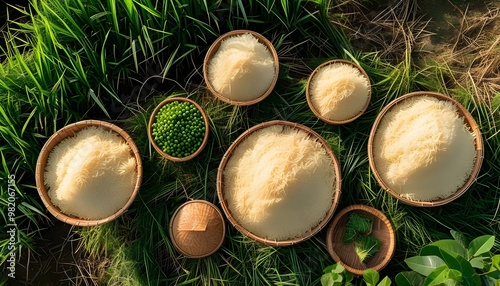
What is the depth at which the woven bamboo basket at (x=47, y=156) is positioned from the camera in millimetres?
2076

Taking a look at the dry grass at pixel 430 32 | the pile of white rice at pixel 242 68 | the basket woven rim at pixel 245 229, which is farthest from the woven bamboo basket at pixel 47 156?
the dry grass at pixel 430 32

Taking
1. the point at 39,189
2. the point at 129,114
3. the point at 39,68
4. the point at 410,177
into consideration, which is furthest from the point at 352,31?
the point at 39,189

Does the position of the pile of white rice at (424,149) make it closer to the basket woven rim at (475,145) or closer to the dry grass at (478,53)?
the basket woven rim at (475,145)

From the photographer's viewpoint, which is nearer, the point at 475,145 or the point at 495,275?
the point at 495,275

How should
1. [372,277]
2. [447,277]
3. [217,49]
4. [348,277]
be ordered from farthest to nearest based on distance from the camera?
[217,49] → [348,277] → [372,277] → [447,277]

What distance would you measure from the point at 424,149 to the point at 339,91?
512 mm

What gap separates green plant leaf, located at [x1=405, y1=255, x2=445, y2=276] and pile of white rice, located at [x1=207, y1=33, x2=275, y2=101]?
1152mm

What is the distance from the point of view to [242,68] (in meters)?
2.04

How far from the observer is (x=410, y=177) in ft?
6.49

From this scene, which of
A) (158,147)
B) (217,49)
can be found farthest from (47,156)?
(217,49)

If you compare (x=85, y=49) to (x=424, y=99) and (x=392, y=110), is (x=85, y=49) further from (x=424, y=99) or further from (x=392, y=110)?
(x=424, y=99)

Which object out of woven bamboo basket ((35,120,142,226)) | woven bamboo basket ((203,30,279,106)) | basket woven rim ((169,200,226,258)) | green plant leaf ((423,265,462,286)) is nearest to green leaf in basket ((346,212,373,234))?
green plant leaf ((423,265,462,286))

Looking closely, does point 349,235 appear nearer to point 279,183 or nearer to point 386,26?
point 279,183

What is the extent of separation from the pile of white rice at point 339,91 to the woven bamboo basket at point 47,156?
1052 mm
